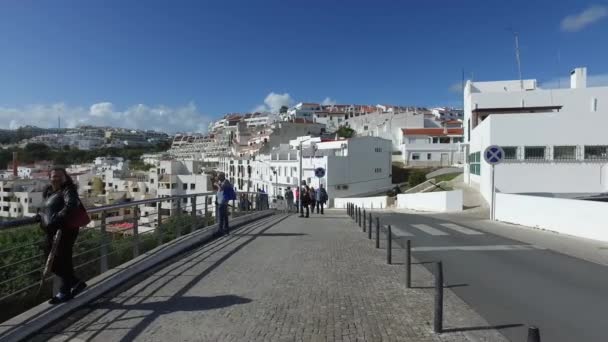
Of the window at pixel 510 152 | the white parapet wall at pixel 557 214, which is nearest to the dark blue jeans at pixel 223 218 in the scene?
the white parapet wall at pixel 557 214

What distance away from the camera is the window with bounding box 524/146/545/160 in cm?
2470

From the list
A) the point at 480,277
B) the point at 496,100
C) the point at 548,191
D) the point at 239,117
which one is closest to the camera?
the point at 480,277

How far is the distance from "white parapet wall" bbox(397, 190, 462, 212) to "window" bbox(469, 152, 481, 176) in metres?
3.59

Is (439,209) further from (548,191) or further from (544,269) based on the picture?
(544,269)

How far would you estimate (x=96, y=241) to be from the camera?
6926mm

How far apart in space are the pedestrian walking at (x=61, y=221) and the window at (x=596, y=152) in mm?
25675

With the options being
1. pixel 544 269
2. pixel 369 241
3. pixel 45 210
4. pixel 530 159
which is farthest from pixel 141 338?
pixel 530 159

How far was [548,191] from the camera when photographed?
24.6 meters

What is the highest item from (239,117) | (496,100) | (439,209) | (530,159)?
(239,117)

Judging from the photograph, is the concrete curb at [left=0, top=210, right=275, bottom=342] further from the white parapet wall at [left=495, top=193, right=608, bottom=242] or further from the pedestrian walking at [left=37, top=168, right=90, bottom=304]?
the white parapet wall at [left=495, top=193, right=608, bottom=242]

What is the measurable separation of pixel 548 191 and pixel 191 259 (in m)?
21.7

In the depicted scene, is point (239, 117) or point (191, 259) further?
point (239, 117)

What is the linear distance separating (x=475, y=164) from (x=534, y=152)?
710 centimetres

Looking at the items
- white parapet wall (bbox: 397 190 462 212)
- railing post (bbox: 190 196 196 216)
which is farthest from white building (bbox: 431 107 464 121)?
railing post (bbox: 190 196 196 216)
